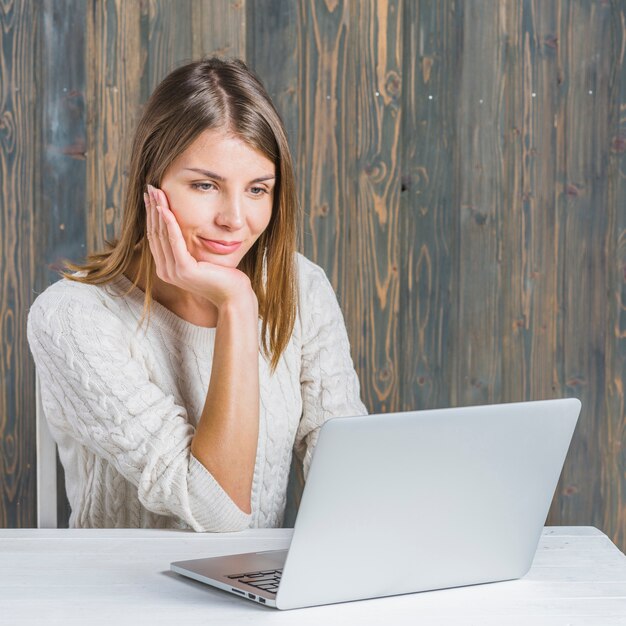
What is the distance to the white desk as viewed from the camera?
0.84 meters

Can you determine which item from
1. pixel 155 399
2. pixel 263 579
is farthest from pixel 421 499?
pixel 155 399

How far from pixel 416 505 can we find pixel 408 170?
1315 millimetres

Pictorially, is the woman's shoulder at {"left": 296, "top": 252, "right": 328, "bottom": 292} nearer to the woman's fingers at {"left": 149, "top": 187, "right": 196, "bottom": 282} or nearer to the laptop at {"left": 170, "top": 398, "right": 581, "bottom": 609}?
the woman's fingers at {"left": 149, "top": 187, "right": 196, "bottom": 282}

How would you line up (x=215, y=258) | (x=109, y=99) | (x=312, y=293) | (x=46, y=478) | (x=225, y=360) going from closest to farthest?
1. (x=225, y=360)
2. (x=215, y=258)
3. (x=46, y=478)
4. (x=312, y=293)
5. (x=109, y=99)

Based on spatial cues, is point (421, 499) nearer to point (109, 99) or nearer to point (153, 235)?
point (153, 235)

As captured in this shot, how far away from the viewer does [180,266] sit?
1344 millimetres

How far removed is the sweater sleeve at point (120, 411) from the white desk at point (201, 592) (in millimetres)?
81

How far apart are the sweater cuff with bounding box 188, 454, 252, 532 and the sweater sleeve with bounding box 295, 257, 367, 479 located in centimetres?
35

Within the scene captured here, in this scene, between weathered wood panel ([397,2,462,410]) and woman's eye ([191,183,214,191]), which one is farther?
weathered wood panel ([397,2,462,410])

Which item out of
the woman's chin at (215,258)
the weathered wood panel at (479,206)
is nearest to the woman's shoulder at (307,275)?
the woman's chin at (215,258)

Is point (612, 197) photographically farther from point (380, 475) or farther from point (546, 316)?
point (380, 475)

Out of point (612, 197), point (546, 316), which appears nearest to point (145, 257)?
point (546, 316)

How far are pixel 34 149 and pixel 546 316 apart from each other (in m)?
1.25

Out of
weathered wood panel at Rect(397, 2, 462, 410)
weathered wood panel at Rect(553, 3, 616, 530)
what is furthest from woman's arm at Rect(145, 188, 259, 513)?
weathered wood panel at Rect(553, 3, 616, 530)
